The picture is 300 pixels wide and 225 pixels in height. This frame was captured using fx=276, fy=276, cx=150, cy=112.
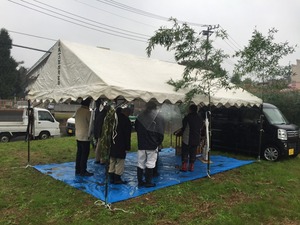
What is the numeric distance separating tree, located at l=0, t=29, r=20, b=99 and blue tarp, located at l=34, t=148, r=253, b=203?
95.1ft

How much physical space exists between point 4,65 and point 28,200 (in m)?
33.0

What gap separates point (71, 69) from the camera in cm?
593

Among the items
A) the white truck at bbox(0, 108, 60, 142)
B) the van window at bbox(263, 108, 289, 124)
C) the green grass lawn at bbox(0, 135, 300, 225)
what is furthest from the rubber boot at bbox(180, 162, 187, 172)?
the white truck at bbox(0, 108, 60, 142)

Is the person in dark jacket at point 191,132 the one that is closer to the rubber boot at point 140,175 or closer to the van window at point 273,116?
the rubber boot at point 140,175

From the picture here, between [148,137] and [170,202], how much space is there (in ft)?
4.34

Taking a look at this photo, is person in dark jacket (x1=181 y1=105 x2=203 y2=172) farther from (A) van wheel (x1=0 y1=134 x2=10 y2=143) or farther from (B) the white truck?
(A) van wheel (x1=0 y1=134 x2=10 y2=143)

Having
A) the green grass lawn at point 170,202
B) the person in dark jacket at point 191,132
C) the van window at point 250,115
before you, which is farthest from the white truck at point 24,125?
the van window at point 250,115

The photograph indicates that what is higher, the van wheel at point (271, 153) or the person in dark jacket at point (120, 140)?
the person in dark jacket at point (120, 140)

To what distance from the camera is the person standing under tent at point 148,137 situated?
5.61 m

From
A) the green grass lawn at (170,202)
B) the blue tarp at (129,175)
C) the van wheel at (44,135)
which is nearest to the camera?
the green grass lawn at (170,202)

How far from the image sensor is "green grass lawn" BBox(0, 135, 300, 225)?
4.41m

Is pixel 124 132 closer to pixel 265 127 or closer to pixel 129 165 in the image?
pixel 129 165

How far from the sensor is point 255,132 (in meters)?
9.31

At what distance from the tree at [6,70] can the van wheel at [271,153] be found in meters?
31.8
